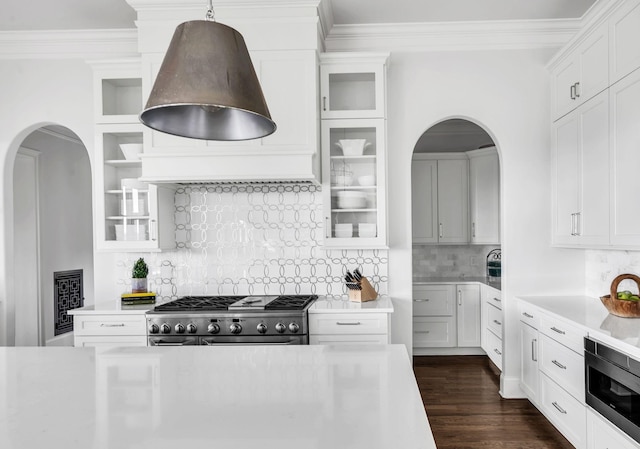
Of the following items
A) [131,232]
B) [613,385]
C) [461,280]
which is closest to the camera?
[613,385]

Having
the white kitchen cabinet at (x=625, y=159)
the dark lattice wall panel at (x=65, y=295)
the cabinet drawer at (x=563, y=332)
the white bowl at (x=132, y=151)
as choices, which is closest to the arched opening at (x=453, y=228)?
the cabinet drawer at (x=563, y=332)

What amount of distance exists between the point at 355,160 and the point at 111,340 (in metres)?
2.16

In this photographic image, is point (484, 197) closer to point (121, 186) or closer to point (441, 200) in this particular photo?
point (441, 200)

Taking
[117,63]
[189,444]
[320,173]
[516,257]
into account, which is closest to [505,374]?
[516,257]

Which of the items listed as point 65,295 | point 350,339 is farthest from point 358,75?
point 65,295

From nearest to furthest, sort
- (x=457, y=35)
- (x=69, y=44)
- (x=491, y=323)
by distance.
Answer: (x=457, y=35)
(x=69, y=44)
(x=491, y=323)

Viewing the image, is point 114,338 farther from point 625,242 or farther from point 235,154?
point 625,242

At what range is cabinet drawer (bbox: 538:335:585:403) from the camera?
107 inches

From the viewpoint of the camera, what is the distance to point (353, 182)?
3.50 metres

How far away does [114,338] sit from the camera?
3242 millimetres

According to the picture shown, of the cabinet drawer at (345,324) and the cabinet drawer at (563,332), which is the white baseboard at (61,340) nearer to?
the cabinet drawer at (345,324)

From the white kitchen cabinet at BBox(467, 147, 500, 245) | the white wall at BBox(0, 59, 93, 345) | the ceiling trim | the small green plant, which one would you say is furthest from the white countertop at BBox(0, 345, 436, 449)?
the white kitchen cabinet at BBox(467, 147, 500, 245)

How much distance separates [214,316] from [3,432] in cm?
197

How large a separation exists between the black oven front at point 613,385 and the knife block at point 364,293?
1.42 m
